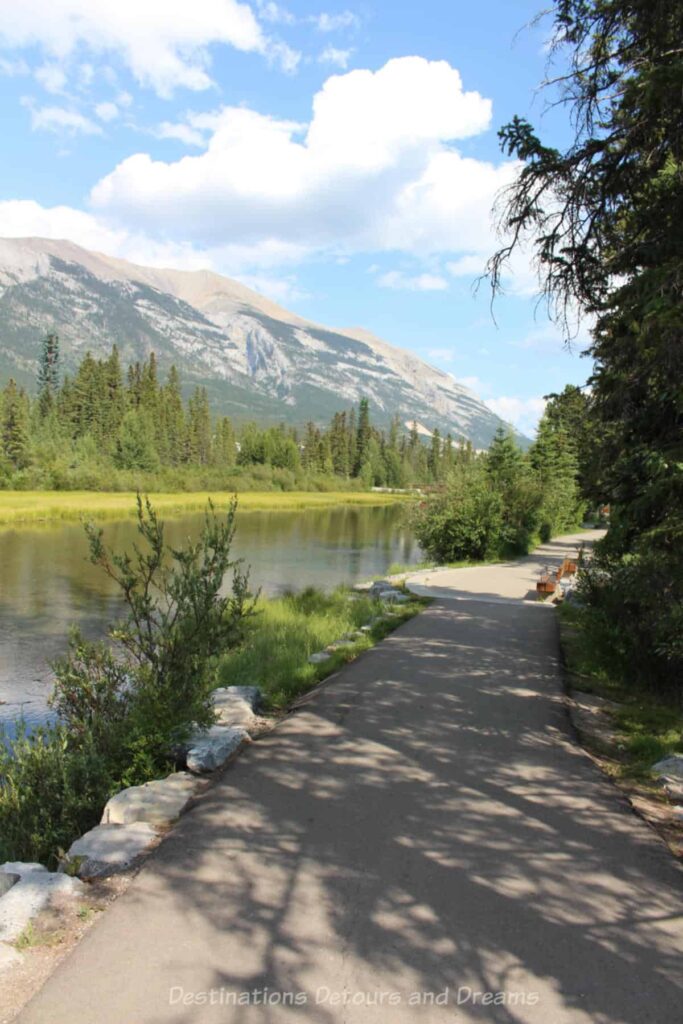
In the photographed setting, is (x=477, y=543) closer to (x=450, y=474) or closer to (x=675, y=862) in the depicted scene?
(x=450, y=474)

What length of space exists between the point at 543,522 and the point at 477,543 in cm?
990

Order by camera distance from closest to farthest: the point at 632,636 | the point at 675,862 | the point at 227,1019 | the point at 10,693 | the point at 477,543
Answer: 1. the point at 227,1019
2. the point at 675,862
3. the point at 632,636
4. the point at 10,693
5. the point at 477,543

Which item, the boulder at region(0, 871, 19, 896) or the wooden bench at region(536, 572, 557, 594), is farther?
the wooden bench at region(536, 572, 557, 594)

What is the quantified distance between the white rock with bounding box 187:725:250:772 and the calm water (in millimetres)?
3953

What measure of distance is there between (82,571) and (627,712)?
2314 centimetres

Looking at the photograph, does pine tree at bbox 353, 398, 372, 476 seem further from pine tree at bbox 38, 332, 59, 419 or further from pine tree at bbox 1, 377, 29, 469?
pine tree at bbox 1, 377, 29, 469

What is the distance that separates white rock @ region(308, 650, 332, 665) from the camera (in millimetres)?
9242

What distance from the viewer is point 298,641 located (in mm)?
10750

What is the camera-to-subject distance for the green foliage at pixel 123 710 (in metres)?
5.12

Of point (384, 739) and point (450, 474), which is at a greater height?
point (450, 474)

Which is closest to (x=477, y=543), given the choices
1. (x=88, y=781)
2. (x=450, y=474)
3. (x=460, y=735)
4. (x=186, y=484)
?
(x=450, y=474)

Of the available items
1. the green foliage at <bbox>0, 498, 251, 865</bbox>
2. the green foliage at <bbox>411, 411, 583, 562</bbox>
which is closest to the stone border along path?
the green foliage at <bbox>0, 498, 251, 865</bbox>

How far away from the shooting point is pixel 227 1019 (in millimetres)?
2793

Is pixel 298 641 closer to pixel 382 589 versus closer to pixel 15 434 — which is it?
pixel 382 589
